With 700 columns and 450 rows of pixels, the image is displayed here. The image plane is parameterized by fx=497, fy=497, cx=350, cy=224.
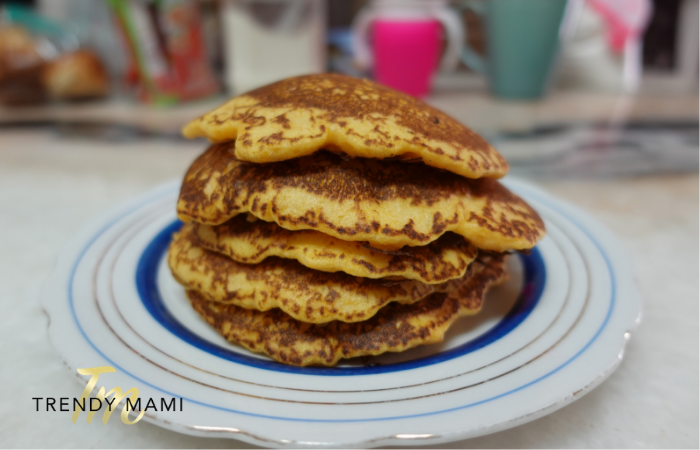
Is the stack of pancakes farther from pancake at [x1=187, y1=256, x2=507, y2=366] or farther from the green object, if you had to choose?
the green object

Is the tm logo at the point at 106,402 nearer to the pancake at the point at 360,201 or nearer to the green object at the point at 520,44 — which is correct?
the pancake at the point at 360,201

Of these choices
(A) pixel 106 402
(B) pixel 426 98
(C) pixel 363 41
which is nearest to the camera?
(A) pixel 106 402

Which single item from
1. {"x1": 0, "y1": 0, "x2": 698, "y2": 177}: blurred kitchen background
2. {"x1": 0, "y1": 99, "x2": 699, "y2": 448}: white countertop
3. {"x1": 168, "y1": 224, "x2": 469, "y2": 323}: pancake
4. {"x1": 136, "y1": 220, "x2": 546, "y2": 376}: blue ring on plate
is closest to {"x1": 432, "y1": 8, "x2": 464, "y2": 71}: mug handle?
{"x1": 0, "y1": 0, "x2": 698, "y2": 177}: blurred kitchen background

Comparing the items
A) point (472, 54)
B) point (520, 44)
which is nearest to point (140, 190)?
point (520, 44)

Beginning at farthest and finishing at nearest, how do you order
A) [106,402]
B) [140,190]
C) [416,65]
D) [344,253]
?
[416,65], [140,190], [344,253], [106,402]

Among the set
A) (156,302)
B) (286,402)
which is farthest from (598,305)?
(156,302)

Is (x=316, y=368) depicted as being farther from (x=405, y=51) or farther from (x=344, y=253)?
(x=405, y=51)
